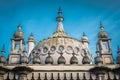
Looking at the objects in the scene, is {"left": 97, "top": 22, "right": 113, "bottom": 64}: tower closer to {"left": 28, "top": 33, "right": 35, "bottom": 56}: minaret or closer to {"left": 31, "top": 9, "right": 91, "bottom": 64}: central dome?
{"left": 31, "top": 9, "right": 91, "bottom": 64}: central dome

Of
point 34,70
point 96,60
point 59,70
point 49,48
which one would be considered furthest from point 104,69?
point 49,48

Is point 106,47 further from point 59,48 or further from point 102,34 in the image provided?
point 59,48

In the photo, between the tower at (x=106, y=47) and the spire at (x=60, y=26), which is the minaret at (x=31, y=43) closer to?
the spire at (x=60, y=26)

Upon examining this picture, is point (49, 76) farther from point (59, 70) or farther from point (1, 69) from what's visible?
point (1, 69)

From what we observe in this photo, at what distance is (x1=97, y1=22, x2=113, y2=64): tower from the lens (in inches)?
1266

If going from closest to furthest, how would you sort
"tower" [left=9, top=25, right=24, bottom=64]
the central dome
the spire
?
"tower" [left=9, top=25, right=24, bottom=64] < the central dome < the spire

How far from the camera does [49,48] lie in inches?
1484

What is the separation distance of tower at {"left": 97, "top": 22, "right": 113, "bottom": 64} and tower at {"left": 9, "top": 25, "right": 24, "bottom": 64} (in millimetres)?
11342

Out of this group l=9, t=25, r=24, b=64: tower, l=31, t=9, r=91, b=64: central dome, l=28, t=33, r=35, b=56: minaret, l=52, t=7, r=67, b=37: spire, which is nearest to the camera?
l=9, t=25, r=24, b=64: tower

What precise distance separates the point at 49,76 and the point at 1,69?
19.3ft

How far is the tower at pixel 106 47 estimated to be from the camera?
3216cm

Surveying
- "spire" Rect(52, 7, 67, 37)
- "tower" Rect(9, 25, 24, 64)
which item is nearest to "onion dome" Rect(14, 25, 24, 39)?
"tower" Rect(9, 25, 24, 64)

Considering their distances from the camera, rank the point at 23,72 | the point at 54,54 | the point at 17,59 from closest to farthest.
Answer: the point at 23,72 < the point at 17,59 < the point at 54,54

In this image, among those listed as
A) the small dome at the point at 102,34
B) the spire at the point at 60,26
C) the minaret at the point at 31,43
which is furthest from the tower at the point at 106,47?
the minaret at the point at 31,43
